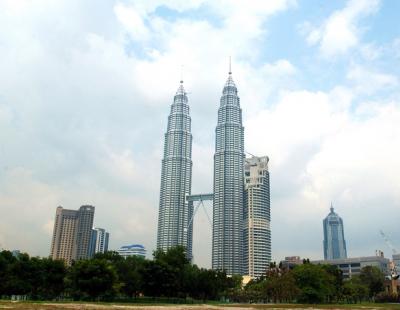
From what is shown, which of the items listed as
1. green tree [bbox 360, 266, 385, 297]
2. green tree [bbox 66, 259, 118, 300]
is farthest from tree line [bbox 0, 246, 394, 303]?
green tree [bbox 360, 266, 385, 297]

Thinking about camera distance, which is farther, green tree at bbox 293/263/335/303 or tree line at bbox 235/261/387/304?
tree line at bbox 235/261/387/304

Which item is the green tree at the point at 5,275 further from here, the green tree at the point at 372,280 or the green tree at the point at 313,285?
the green tree at the point at 372,280

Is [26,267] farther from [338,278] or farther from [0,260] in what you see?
[338,278]

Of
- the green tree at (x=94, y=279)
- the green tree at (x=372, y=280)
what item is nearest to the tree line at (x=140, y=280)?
the green tree at (x=94, y=279)

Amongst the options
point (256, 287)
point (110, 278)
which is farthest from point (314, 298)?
point (110, 278)

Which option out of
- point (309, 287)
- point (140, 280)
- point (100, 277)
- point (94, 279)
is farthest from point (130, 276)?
point (309, 287)

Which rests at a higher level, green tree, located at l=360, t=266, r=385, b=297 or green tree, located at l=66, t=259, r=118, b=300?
green tree, located at l=360, t=266, r=385, b=297

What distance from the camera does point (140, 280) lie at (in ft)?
366

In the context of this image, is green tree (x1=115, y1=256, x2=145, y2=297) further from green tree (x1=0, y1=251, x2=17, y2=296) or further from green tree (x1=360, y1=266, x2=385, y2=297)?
green tree (x1=360, y1=266, x2=385, y2=297)

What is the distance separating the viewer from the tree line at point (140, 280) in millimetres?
95375

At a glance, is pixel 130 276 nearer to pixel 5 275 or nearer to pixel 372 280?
pixel 5 275

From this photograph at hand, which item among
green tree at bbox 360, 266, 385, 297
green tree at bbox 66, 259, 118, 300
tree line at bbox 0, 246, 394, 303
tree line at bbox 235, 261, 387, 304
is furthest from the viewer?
green tree at bbox 360, 266, 385, 297

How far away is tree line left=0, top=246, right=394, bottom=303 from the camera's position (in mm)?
95375

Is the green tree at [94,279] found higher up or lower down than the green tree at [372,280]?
lower down
